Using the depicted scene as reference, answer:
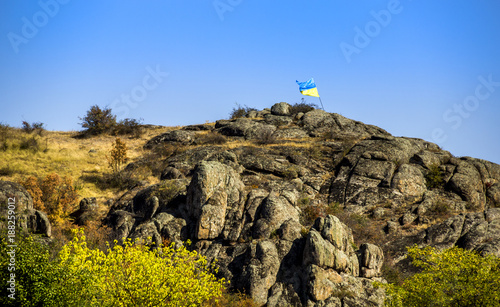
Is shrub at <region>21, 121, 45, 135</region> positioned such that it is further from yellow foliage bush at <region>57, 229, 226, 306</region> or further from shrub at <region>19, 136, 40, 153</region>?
yellow foliage bush at <region>57, 229, 226, 306</region>

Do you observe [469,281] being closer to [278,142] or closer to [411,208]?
[411,208]

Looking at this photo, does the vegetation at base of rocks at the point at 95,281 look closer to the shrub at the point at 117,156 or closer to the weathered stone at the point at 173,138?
the shrub at the point at 117,156

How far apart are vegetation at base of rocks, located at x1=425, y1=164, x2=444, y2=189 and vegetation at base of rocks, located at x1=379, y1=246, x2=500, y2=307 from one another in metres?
26.1

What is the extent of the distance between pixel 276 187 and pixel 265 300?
1731 centimetres

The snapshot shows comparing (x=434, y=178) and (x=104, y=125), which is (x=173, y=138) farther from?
(x=434, y=178)

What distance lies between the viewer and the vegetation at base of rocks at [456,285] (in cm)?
2338

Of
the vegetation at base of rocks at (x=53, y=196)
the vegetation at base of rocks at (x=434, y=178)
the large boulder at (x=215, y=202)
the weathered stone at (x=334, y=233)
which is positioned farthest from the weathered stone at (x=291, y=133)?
the weathered stone at (x=334, y=233)

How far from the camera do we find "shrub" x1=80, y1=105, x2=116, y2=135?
77.4 meters

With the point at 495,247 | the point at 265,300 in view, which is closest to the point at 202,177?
the point at 265,300

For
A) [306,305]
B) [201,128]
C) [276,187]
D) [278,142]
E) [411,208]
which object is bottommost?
[306,305]

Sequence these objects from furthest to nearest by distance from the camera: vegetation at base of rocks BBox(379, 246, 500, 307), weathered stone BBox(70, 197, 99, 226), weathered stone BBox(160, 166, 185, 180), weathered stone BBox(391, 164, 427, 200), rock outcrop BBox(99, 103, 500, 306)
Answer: weathered stone BBox(160, 166, 185, 180) < weathered stone BBox(391, 164, 427, 200) < weathered stone BBox(70, 197, 99, 226) < rock outcrop BBox(99, 103, 500, 306) < vegetation at base of rocks BBox(379, 246, 500, 307)

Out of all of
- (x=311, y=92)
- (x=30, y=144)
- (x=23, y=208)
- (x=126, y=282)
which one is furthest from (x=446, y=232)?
(x=30, y=144)

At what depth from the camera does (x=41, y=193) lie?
44.7 meters

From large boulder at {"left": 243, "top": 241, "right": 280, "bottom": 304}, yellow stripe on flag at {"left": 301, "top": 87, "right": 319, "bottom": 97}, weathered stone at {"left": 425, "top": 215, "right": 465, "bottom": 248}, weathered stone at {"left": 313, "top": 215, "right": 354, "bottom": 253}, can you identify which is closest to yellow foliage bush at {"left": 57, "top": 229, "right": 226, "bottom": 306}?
large boulder at {"left": 243, "top": 241, "right": 280, "bottom": 304}
